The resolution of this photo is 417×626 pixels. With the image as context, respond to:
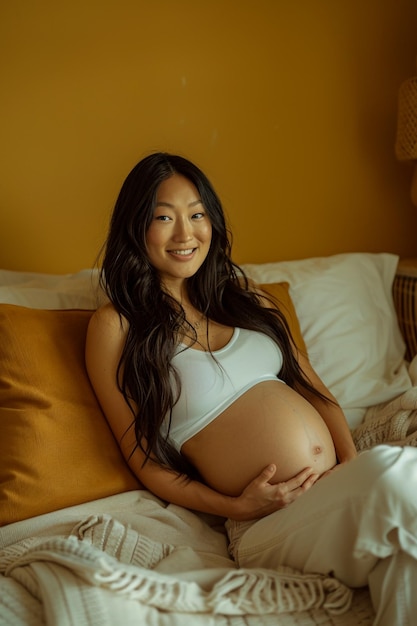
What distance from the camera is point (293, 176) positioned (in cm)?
212

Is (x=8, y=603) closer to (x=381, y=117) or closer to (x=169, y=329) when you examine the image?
(x=169, y=329)

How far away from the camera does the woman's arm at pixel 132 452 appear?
4.13ft

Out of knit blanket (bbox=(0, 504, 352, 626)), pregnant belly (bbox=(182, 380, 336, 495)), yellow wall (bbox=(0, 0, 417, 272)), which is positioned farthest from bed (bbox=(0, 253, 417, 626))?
yellow wall (bbox=(0, 0, 417, 272))

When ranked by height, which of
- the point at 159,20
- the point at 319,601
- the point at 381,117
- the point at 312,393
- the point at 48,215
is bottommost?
the point at 319,601

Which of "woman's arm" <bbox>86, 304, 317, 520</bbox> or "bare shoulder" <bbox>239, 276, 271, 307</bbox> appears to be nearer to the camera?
"woman's arm" <bbox>86, 304, 317, 520</bbox>

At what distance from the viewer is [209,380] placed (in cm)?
135

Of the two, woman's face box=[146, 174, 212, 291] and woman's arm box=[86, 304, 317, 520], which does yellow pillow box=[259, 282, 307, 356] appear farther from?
woman's arm box=[86, 304, 317, 520]

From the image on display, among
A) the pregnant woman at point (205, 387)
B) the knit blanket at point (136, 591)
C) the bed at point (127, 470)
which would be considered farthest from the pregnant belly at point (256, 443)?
the knit blanket at point (136, 591)

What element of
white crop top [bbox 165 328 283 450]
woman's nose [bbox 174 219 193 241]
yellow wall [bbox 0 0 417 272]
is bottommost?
white crop top [bbox 165 328 283 450]

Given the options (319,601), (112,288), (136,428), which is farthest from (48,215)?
(319,601)

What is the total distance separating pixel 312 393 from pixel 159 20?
1094mm

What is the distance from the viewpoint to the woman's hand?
1226 mm

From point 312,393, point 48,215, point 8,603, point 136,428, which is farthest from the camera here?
point 48,215

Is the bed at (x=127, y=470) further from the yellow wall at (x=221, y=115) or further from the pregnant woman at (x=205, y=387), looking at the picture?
the yellow wall at (x=221, y=115)
